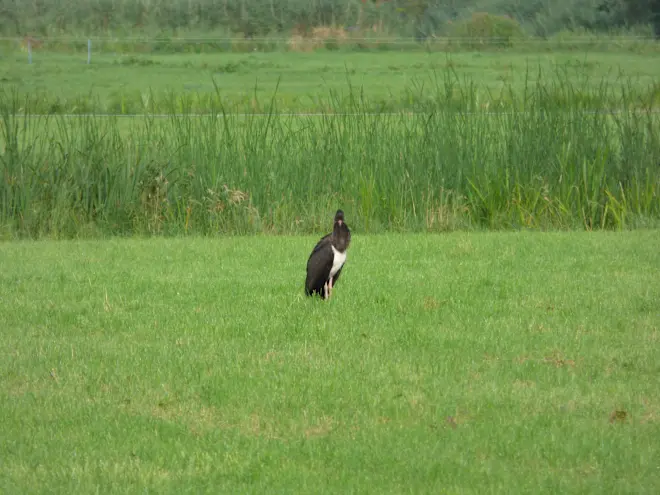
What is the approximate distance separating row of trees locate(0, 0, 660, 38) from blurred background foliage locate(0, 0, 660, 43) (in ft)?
0.11

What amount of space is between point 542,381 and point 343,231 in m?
2.02

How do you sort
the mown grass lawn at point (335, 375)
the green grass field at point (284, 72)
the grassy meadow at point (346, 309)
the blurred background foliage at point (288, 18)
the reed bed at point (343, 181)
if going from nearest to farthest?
1. the mown grass lawn at point (335, 375)
2. the grassy meadow at point (346, 309)
3. the reed bed at point (343, 181)
4. the green grass field at point (284, 72)
5. the blurred background foliage at point (288, 18)

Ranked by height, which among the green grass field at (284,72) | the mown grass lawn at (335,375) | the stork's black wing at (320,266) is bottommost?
the green grass field at (284,72)

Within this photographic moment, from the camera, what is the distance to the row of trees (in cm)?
3753

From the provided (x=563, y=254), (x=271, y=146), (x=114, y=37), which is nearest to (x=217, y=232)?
(x=271, y=146)

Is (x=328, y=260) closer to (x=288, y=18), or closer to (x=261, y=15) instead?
(x=261, y=15)

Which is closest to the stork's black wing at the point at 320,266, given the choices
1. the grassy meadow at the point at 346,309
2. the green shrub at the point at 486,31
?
the grassy meadow at the point at 346,309

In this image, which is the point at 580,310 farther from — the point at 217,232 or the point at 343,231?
the point at 217,232

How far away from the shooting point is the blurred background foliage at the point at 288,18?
3750 cm

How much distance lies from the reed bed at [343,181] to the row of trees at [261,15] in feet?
88.8

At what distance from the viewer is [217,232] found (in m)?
11.1

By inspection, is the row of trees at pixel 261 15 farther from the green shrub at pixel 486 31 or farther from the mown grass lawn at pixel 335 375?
the mown grass lawn at pixel 335 375

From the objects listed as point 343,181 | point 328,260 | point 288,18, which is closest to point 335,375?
point 328,260

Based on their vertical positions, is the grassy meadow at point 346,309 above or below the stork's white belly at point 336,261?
below
